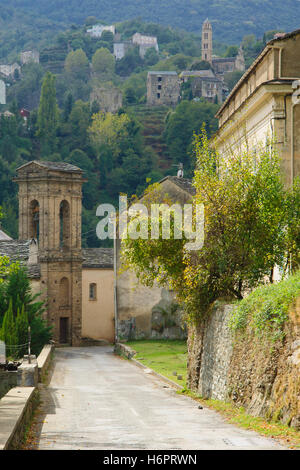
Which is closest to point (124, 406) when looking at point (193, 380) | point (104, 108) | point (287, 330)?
point (193, 380)

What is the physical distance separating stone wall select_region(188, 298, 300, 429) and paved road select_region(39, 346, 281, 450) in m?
0.76

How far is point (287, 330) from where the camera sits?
48.0 feet

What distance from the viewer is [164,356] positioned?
36.8 m

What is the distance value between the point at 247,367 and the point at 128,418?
2.84 m

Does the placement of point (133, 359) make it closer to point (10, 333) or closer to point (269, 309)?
point (10, 333)

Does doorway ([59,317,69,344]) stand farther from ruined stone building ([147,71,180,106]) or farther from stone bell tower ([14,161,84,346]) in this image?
ruined stone building ([147,71,180,106])

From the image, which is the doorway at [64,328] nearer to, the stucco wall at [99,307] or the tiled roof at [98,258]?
the stucco wall at [99,307]


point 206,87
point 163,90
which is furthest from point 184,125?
point 163,90

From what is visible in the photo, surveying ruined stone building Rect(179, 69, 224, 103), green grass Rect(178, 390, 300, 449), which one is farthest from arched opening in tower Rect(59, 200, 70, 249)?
ruined stone building Rect(179, 69, 224, 103)

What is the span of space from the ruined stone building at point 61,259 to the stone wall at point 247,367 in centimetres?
3121

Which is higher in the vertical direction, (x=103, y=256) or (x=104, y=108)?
(x=104, y=108)

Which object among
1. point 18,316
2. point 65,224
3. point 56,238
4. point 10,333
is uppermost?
point 65,224

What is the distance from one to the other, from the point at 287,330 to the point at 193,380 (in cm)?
953

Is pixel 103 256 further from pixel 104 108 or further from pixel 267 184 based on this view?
pixel 104 108
